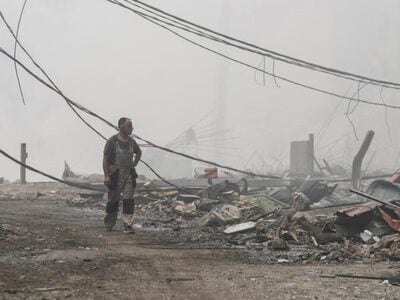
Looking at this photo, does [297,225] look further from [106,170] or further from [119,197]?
[106,170]

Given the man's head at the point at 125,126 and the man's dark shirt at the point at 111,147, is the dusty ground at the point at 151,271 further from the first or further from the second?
the man's head at the point at 125,126

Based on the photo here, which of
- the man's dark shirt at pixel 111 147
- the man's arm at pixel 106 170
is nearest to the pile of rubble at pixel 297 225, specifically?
the man's arm at pixel 106 170

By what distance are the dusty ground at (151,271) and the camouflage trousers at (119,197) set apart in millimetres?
403

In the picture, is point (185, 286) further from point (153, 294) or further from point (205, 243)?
point (205, 243)

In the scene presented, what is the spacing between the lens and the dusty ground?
11.6 ft

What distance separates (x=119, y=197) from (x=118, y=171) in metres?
0.39

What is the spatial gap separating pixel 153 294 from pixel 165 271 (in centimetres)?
80

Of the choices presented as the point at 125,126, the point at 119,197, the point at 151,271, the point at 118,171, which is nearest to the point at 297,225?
the point at 119,197

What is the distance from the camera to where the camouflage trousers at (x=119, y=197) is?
7.05m

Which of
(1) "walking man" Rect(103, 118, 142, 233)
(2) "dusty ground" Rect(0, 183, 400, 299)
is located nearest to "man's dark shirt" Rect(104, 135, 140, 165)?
(1) "walking man" Rect(103, 118, 142, 233)

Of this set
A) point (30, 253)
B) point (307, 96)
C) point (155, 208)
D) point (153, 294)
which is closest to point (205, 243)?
point (30, 253)

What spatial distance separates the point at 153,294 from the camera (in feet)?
11.6

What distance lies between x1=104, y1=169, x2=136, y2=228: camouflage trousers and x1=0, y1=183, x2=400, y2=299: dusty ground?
0.40 metres

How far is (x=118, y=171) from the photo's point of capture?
725 cm
